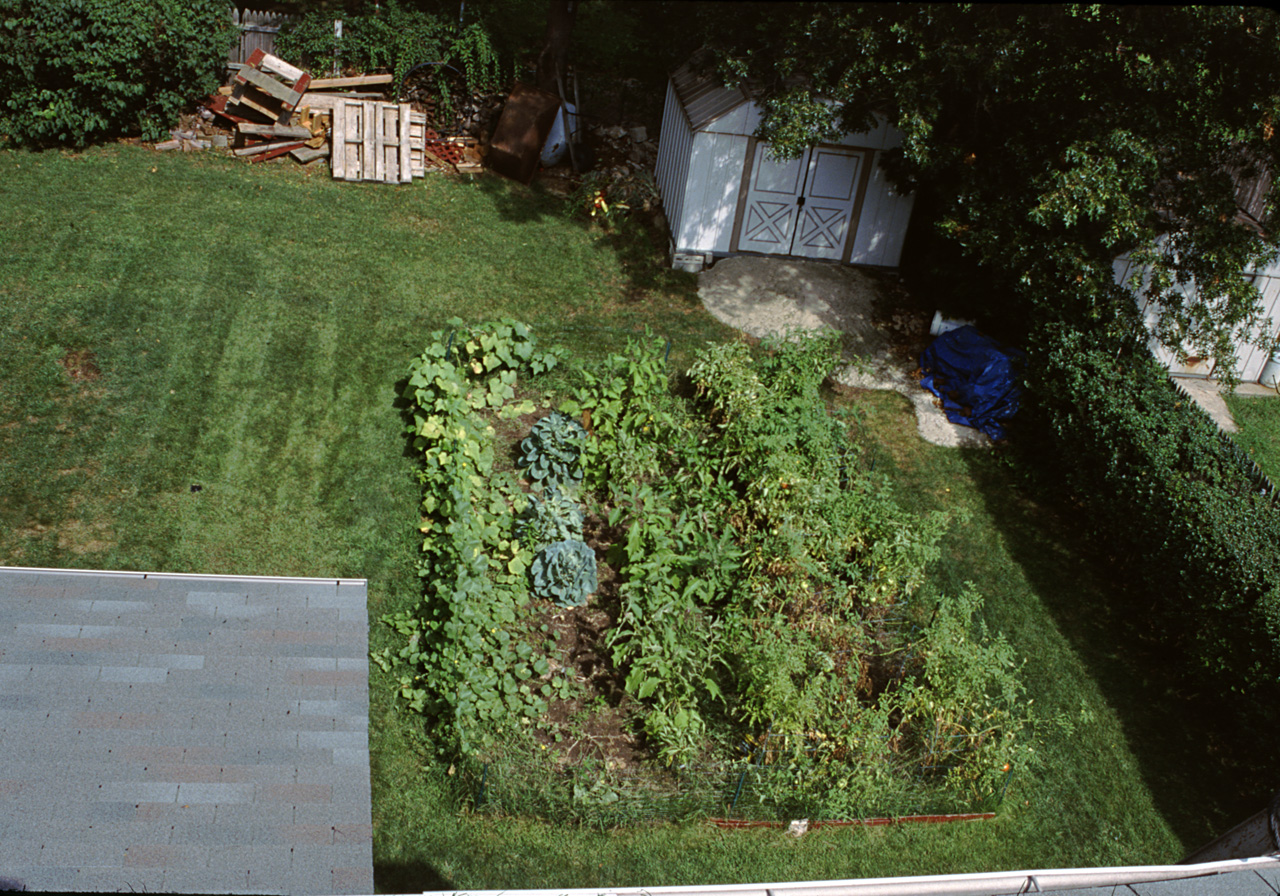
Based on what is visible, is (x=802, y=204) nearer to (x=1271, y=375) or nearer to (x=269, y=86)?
(x=1271, y=375)

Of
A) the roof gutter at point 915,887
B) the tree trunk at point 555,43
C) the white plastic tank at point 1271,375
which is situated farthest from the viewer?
the tree trunk at point 555,43

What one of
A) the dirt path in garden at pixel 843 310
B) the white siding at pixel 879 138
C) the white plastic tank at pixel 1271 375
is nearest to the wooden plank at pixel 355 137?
the dirt path in garden at pixel 843 310

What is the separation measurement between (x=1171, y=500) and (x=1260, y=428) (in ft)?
16.2

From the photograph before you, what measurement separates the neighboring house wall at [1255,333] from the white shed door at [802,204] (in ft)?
13.6

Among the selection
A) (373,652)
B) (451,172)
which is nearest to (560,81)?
(451,172)

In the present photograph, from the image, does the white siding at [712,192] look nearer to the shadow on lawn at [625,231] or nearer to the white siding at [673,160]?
the white siding at [673,160]

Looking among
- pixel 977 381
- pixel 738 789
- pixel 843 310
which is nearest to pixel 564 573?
pixel 738 789

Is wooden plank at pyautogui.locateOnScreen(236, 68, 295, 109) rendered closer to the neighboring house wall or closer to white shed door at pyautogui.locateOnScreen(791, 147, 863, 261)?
white shed door at pyautogui.locateOnScreen(791, 147, 863, 261)

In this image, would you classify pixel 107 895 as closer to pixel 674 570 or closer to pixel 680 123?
pixel 674 570

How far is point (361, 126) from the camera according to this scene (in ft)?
54.3

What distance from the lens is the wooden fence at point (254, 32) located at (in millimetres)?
17250

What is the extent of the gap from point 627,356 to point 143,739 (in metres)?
7.31

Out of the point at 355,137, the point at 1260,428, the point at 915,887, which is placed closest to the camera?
the point at 915,887

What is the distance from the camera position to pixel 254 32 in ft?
56.7
